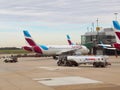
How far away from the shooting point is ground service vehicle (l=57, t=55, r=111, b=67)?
5328 centimetres

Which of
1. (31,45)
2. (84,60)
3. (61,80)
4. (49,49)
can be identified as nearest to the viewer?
(61,80)

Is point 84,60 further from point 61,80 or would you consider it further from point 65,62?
point 61,80

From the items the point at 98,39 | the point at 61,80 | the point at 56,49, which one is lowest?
the point at 61,80

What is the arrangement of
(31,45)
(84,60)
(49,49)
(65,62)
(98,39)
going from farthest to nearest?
(98,39), (49,49), (31,45), (65,62), (84,60)

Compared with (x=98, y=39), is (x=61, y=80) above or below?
below

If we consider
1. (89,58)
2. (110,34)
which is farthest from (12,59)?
(110,34)

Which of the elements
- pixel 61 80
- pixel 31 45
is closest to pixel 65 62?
pixel 61 80

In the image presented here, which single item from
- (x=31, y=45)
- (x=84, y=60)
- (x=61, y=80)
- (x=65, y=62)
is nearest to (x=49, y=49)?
(x=31, y=45)

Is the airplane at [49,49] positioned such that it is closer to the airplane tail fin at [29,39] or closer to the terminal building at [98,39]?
the airplane tail fin at [29,39]

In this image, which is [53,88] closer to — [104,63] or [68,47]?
[104,63]

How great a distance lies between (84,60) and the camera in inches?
2164

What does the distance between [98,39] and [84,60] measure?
9529 cm

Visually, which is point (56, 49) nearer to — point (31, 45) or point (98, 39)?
point (31, 45)

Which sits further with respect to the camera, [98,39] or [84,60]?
[98,39]
